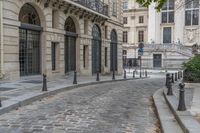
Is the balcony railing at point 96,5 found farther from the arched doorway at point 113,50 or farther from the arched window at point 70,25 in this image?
the arched doorway at point 113,50

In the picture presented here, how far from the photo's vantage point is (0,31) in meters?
16.4

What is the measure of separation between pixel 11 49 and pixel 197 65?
30.7 feet

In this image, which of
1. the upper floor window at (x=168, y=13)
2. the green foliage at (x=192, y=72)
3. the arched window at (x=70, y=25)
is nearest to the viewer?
the green foliage at (x=192, y=72)

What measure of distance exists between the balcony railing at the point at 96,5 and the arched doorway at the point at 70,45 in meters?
1.67

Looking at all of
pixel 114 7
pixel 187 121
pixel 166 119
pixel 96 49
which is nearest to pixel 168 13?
pixel 114 7

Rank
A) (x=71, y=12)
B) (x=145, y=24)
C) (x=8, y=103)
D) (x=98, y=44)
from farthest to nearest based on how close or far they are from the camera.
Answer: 1. (x=145, y=24)
2. (x=98, y=44)
3. (x=71, y=12)
4. (x=8, y=103)

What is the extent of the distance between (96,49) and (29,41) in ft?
37.1

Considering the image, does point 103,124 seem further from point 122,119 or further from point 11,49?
point 11,49

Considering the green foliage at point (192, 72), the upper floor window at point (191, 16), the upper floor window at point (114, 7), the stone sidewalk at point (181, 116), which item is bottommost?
the stone sidewalk at point (181, 116)

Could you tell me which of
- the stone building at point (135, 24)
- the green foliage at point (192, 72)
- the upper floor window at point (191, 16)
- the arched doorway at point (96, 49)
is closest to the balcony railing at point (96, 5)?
the arched doorway at point (96, 49)

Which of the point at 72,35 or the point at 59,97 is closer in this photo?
the point at 59,97

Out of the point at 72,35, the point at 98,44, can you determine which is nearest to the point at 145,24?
the point at 98,44

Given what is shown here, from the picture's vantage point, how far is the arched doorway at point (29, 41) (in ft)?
63.1

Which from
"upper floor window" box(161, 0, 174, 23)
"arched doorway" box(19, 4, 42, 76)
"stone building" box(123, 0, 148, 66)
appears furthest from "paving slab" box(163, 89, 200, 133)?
"stone building" box(123, 0, 148, 66)
